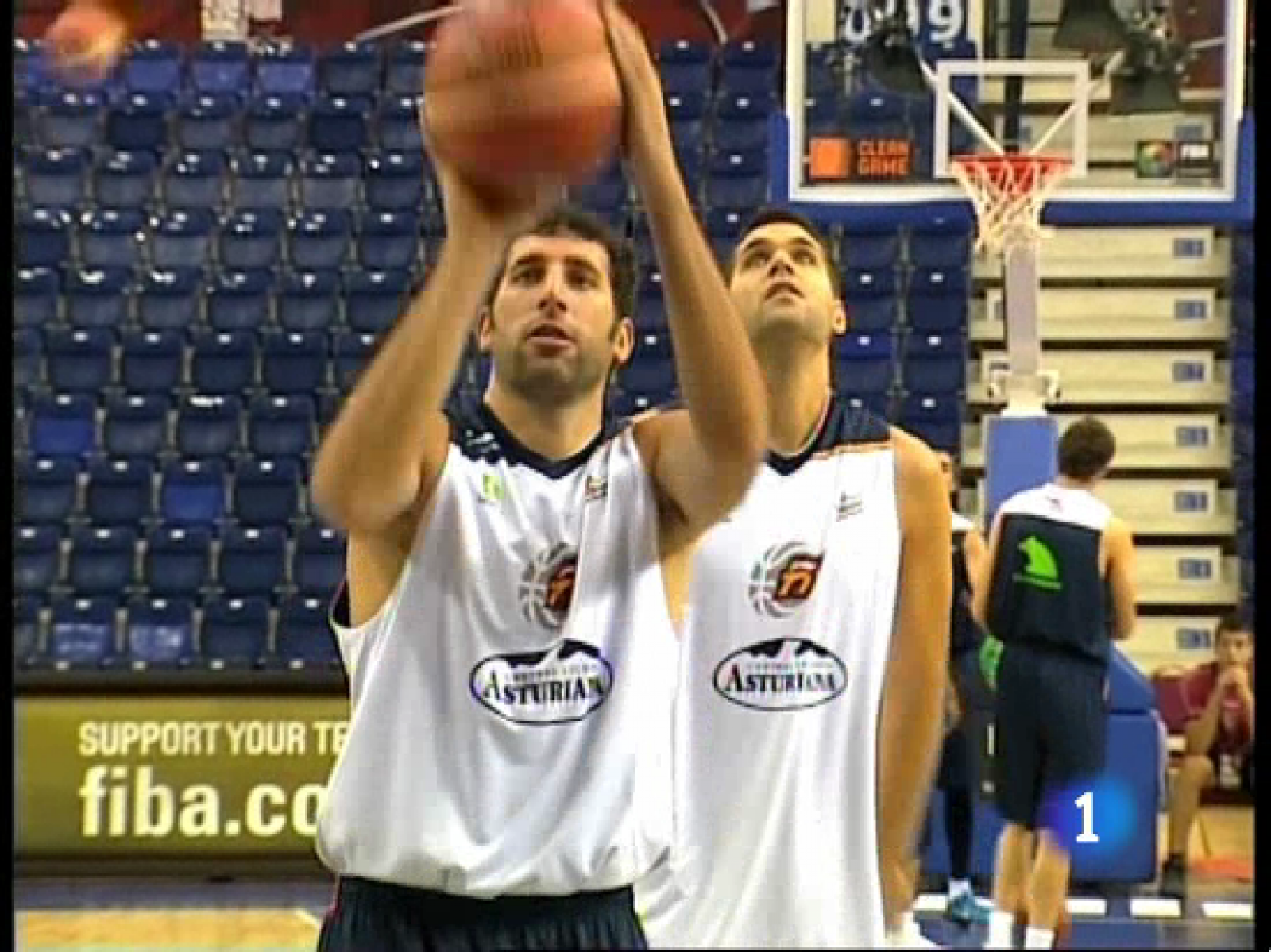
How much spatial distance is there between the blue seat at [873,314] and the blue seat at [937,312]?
0.03m

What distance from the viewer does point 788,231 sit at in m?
2.33

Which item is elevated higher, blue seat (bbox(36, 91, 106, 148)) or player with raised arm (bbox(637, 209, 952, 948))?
blue seat (bbox(36, 91, 106, 148))

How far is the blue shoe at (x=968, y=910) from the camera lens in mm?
2499

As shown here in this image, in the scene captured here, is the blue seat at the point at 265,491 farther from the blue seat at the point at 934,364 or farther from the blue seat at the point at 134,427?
the blue seat at the point at 934,364

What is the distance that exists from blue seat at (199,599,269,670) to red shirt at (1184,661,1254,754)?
74.5 inches

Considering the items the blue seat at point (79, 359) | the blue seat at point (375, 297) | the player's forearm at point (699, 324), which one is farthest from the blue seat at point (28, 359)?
the player's forearm at point (699, 324)

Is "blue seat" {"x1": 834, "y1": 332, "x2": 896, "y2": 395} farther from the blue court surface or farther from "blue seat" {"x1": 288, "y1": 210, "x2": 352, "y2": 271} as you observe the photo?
"blue seat" {"x1": 288, "y1": 210, "x2": 352, "y2": 271}

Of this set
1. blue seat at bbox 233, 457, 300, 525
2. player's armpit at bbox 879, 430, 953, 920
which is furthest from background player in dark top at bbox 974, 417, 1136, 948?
blue seat at bbox 233, 457, 300, 525

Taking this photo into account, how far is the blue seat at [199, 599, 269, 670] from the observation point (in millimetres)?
4242

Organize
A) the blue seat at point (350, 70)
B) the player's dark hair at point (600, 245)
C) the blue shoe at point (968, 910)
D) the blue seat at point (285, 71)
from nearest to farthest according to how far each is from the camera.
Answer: the player's dark hair at point (600, 245) < the blue shoe at point (968, 910) < the blue seat at point (350, 70) < the blue seat at point (285, 71)

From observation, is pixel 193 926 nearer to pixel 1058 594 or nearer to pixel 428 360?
pixel 1058 594

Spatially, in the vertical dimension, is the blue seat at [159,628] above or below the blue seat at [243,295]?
below
